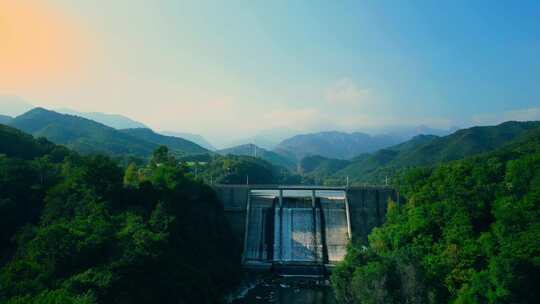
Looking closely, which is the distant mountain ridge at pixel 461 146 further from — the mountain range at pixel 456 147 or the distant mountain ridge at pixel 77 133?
the distant mountain ridge at pixel 77 133

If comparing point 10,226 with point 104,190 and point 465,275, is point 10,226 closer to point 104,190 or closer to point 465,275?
point 104,190

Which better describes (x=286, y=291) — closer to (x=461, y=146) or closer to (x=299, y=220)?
(x=299, y=220)

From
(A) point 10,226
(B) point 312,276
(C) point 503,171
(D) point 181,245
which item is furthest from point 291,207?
(A) point 10,226

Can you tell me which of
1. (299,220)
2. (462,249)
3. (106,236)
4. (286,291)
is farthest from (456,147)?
(106,236)

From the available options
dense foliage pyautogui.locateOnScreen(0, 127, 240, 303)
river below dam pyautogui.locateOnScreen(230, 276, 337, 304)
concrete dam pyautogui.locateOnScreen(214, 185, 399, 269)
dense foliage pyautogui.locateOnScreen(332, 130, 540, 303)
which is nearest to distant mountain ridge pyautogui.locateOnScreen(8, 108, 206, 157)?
concrete dam pyautogui.locateOnScreen(214, 185, 399, 269)

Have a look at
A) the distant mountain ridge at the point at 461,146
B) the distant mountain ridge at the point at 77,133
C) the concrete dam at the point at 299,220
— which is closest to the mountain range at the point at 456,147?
the distant mountain ridge at the point at 461,146

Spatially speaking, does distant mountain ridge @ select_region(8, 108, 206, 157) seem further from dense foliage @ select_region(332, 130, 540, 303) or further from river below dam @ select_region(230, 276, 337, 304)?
dense foliage @ select_region(332, 130, 540, 303)
